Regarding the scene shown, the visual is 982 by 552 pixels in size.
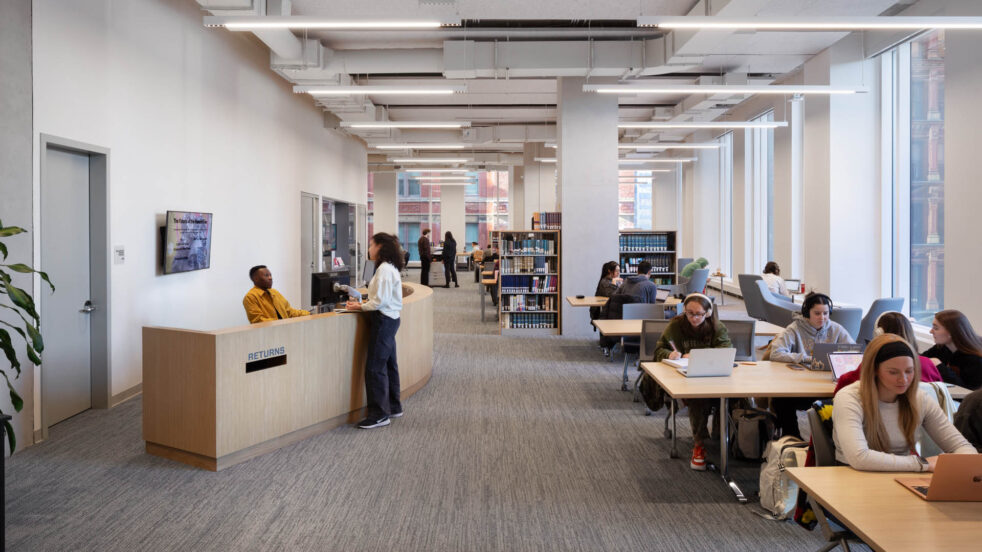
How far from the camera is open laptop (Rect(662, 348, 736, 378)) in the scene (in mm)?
4273

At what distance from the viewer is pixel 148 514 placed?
378 centimetres

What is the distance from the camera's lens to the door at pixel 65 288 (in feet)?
17.4

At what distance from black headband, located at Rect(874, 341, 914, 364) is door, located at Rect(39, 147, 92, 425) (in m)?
5.64

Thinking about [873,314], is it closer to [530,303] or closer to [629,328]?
[629,328]

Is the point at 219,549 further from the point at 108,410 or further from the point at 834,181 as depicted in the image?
the point at 834,181

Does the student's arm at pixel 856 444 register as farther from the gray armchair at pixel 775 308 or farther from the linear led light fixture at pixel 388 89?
the gray armchair at pixel 775 308

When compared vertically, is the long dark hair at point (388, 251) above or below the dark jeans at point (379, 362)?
above

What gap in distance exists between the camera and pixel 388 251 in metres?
5.66

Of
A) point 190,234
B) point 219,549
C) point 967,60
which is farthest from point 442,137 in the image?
point 219,549

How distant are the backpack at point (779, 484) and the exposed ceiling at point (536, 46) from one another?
395 cm

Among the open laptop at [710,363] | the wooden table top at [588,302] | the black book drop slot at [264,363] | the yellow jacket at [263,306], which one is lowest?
the black book drop slot at [264,363]

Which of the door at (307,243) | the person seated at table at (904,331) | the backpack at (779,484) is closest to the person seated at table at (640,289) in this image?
the person seated at table at (904,331)

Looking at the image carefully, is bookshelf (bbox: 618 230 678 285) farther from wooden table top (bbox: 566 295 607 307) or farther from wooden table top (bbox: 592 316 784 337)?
wooden table top (bbox: 592 316 784 337)

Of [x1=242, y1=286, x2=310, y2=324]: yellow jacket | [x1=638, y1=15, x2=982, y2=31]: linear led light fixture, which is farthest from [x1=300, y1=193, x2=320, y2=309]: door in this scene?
[x1=638, y1=15, x2=982, y2=31]: linear led light fixture
